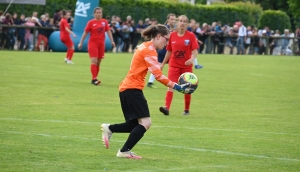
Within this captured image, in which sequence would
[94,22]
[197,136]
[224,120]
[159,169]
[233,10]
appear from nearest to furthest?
[159,169] → [197,136] → [224,120] → [94,22] → [233,10]

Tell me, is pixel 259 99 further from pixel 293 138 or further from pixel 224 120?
pixel 293 138

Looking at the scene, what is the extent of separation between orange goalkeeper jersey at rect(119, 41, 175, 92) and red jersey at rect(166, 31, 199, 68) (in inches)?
210

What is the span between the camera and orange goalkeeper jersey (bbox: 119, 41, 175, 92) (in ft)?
30.7

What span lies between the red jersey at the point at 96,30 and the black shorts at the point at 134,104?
1135 cm

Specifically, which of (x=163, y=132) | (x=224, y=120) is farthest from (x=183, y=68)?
(x=163, y=132)

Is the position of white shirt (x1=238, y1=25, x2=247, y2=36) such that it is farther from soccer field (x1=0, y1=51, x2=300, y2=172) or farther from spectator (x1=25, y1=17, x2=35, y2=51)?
soccer field (x1=0, y1=51, x2=300, y2=172)

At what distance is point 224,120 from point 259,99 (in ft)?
16.0

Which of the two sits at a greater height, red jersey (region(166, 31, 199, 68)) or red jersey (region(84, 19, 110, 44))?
red jersey (region(166, 31, 199, 68))

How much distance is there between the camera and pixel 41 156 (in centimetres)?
924

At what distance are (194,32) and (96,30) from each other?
22.9 m

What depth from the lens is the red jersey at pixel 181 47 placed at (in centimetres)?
1482

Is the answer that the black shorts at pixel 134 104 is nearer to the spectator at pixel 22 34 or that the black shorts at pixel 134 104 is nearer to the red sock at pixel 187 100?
the red sock at pixel 187 100

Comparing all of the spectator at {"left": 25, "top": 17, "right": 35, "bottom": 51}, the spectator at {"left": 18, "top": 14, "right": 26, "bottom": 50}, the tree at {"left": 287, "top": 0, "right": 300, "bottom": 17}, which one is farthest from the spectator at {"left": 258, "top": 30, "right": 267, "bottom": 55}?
the spectator at {"left": 18, "top": 14, "right": 26, "bottom": 50}

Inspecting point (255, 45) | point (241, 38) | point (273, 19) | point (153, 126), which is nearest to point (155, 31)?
point (153, 126)
